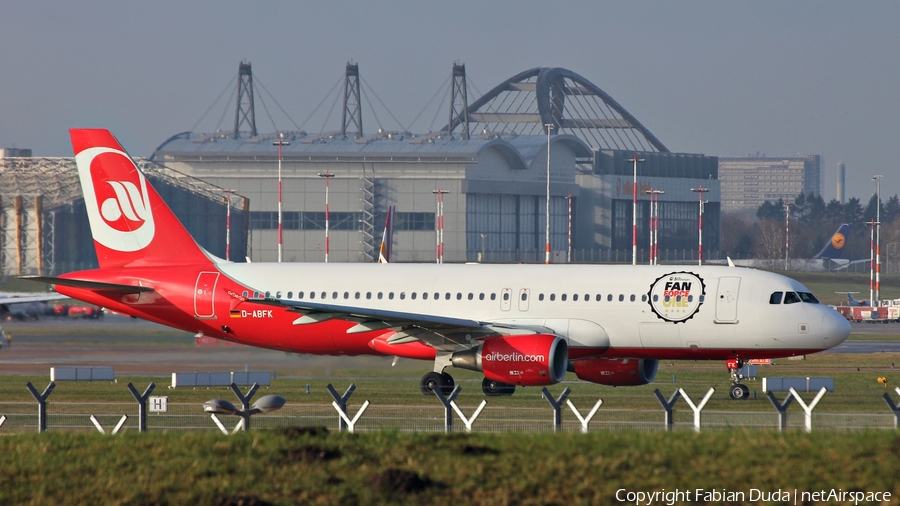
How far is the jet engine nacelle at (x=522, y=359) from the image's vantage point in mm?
30812

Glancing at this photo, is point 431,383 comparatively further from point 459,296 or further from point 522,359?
point 522,359

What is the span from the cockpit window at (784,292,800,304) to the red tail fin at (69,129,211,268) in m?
16.2

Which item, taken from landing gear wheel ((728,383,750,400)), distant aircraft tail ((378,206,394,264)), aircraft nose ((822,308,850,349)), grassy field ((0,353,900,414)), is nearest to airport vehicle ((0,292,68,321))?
distant aircraft tail ((378,206,394,264))

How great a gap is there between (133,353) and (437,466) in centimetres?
3112

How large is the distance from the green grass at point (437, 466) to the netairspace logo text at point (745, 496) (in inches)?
4.6

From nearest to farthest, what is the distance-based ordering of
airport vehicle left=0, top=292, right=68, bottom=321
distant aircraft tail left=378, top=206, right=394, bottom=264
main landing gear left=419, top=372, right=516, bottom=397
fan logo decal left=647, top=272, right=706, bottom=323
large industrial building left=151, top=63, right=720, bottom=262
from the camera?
main landing gear left=419, top=372, right=516, bottom=397 < fan logo decal left=647, top=272, right=706, bottom=323 < distant aircraft tail left=378, top=206, right=394, bottom=264 < airport vehicle left=0, top=292, right=68, bottom=321 < large industrial building left=151, top=63, right=720, bottom=262

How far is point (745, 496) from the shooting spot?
15.3 metres

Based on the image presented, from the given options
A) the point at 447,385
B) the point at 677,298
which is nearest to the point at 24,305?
the point at 447,385

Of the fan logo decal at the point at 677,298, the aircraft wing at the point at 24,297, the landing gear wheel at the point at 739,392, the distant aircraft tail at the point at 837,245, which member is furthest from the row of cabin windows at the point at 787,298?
the distant aircraft tail at the point at 837,245

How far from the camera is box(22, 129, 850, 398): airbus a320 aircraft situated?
32.5m

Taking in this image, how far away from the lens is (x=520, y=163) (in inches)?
5827

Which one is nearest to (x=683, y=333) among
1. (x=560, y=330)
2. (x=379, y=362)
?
(x=560, y=330)

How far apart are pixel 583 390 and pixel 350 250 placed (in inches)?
4042

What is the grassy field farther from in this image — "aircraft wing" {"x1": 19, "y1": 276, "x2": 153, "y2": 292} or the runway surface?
"aircraft wing" {"x1": 19, "y1": 276, "x2": 153, "y2": 292}
